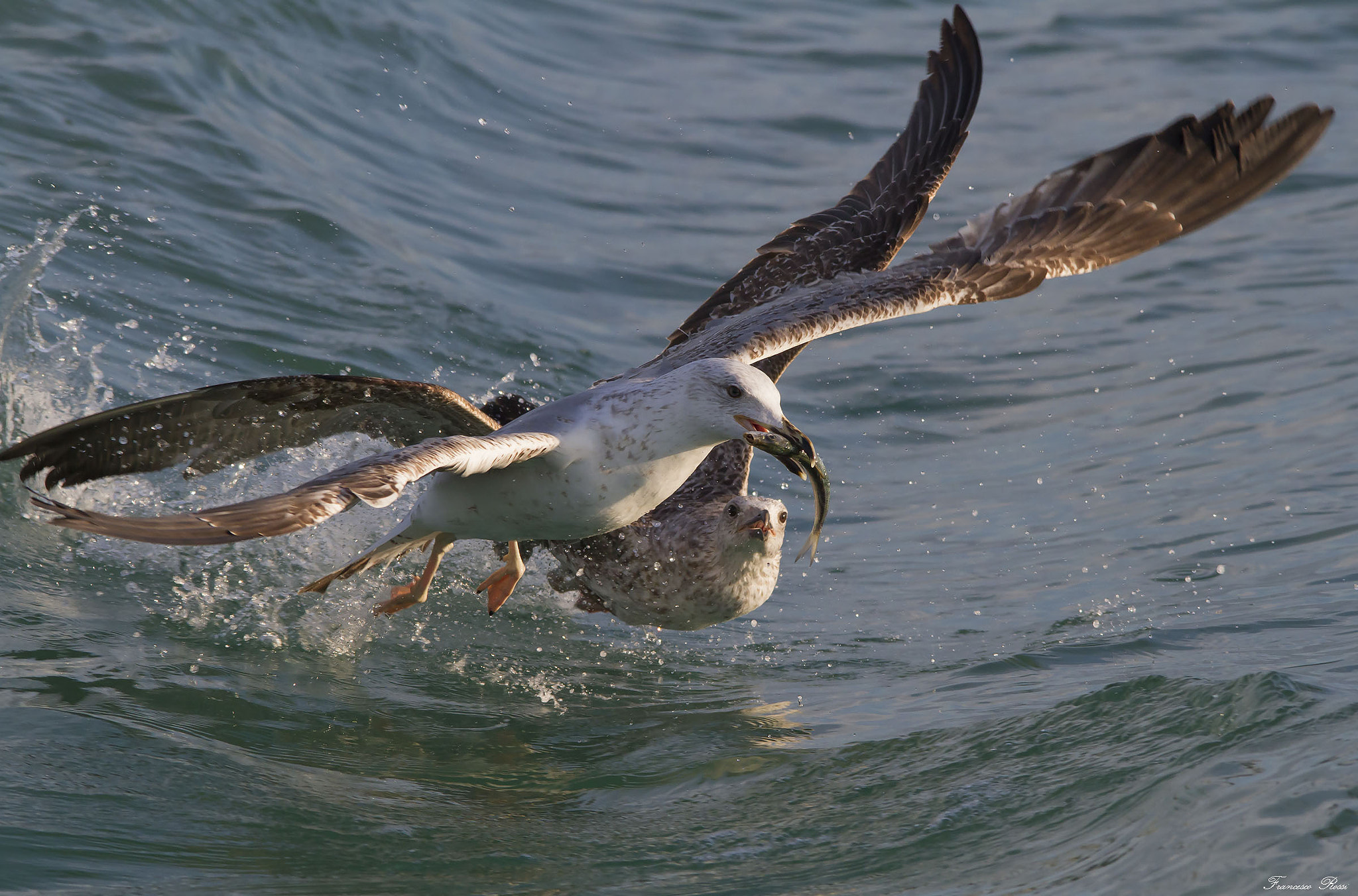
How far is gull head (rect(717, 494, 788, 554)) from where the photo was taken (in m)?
6.90

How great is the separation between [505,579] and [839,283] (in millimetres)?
2353

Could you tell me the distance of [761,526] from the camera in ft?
22.6

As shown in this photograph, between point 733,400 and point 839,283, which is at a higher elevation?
point 839,283

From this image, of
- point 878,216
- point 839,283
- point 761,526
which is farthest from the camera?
point 878,216

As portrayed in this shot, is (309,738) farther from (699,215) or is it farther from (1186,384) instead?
(699,215)

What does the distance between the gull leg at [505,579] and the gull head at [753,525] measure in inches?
39.7

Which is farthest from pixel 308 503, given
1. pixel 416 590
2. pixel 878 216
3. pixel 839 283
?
pixel 878 216

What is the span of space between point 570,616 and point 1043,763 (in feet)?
9.69

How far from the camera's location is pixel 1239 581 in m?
7.78

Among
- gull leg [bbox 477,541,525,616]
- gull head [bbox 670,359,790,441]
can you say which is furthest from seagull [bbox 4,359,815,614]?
gull leg [bbox 477,541,525,616]

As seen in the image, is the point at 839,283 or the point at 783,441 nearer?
the point at 783,441

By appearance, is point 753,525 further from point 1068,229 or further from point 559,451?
point 1068,229
